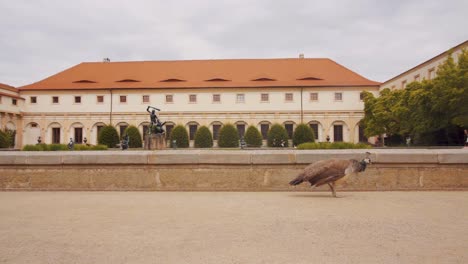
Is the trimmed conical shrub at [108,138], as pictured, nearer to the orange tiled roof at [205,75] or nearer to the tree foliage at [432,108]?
the orange tiled roof at [205,75]

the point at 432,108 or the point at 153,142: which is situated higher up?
the point at 432,108

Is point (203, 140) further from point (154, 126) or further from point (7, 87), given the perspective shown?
point (7, 87)

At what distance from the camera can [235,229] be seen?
3799 millimetres

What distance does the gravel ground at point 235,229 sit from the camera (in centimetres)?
298

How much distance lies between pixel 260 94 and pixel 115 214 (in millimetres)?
39282

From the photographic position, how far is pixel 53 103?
44125 millimetres

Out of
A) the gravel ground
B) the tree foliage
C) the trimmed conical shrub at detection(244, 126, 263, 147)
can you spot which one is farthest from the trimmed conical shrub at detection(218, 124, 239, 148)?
the gravel ground

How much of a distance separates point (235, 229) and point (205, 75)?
140ft

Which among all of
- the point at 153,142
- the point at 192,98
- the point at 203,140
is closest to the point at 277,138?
the point at 203,140

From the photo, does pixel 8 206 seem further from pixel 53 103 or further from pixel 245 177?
pixel 53 103

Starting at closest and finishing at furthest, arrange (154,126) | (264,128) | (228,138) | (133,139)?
(154,126) < (228,138) < (133,139) < (264,128)

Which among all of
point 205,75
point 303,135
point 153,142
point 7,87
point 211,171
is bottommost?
point 211,171

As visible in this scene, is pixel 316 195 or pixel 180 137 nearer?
pixel 316 195

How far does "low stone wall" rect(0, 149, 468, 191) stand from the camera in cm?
659
